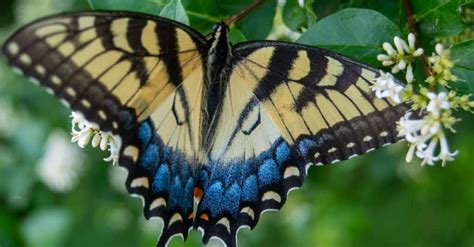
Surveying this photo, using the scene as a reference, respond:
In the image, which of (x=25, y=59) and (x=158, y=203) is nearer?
(x=25, y=59)

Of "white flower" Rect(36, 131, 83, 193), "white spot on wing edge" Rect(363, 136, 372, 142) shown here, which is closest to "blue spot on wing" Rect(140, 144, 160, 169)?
"white spot on wing edge" Rect(363, 136, 372, 142)

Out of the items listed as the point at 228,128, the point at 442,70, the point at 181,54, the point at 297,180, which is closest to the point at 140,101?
the point at 181,54

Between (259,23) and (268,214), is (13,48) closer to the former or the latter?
(259,23)

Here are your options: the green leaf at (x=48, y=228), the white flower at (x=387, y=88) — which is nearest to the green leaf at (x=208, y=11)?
the white flower at (x=387, y=88)

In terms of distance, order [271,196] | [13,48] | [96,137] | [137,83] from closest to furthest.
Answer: [13,48] < [137,83] < [96,137] < [271,196]

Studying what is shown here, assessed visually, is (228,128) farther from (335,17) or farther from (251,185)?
(335,17)

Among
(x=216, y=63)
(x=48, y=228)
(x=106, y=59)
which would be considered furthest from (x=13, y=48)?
(x=48, y=228)

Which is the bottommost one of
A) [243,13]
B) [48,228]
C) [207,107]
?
[207,107]
